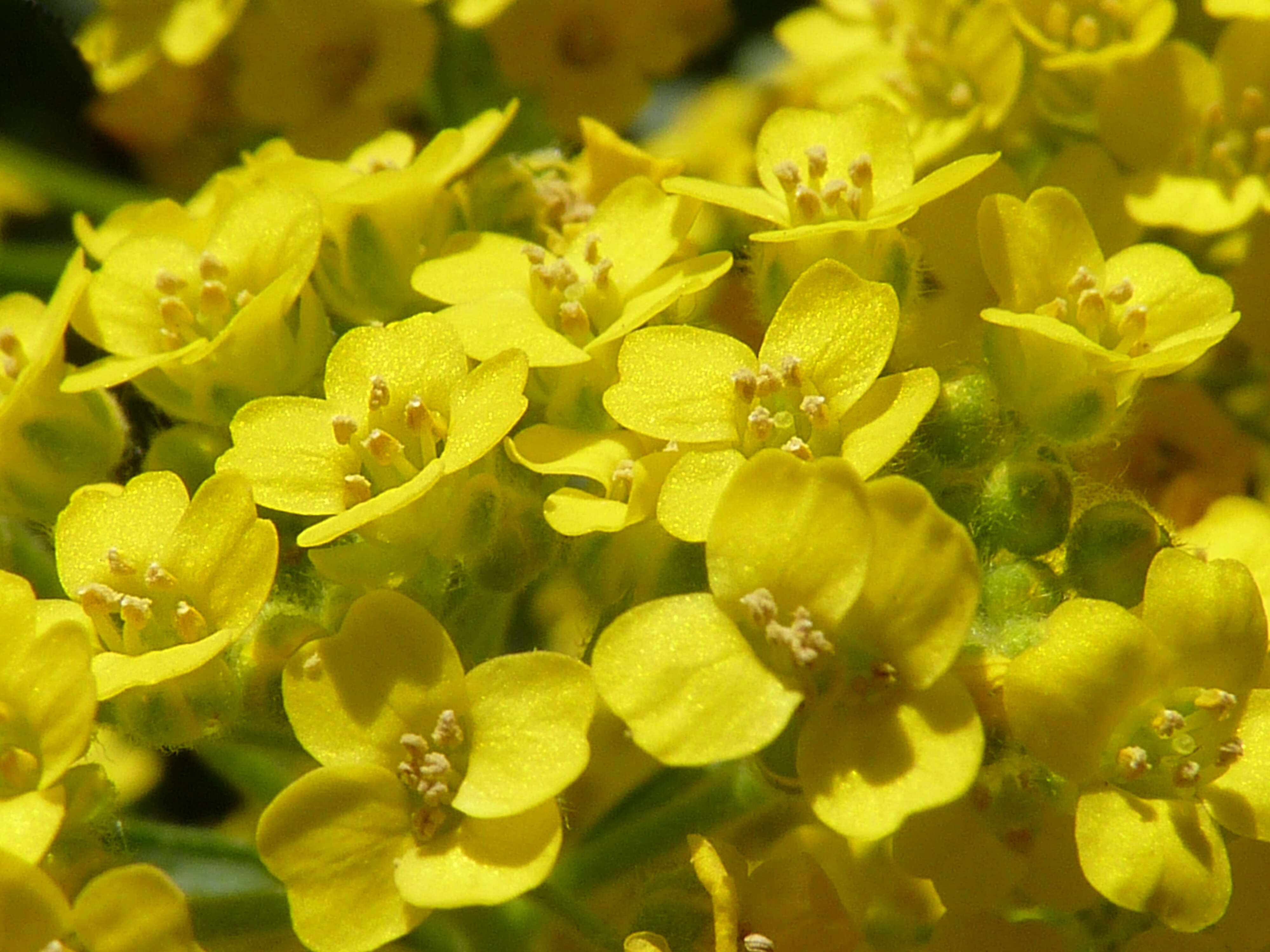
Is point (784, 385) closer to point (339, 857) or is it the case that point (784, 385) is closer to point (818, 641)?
point (818, 641)

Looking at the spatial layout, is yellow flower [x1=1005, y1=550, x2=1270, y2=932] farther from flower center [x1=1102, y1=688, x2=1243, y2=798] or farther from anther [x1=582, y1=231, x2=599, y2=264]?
anther [x1=582, y1=231, x2=599, y2=264]

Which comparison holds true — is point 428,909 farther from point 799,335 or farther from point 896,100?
point 896,100

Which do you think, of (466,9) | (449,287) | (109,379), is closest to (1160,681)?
(449,287)

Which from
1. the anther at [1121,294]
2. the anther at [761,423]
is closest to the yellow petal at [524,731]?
the anther at [761,423]

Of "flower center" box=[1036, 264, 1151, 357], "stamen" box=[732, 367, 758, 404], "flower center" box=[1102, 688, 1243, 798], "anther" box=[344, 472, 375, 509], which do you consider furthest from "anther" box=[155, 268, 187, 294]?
"flower center" box=[1102, 688, 1243, 798]

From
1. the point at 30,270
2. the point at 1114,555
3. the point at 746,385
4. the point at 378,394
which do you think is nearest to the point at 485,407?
the point at 378,394

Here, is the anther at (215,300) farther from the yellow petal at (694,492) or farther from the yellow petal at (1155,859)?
the yellow petal at (1155,859)
